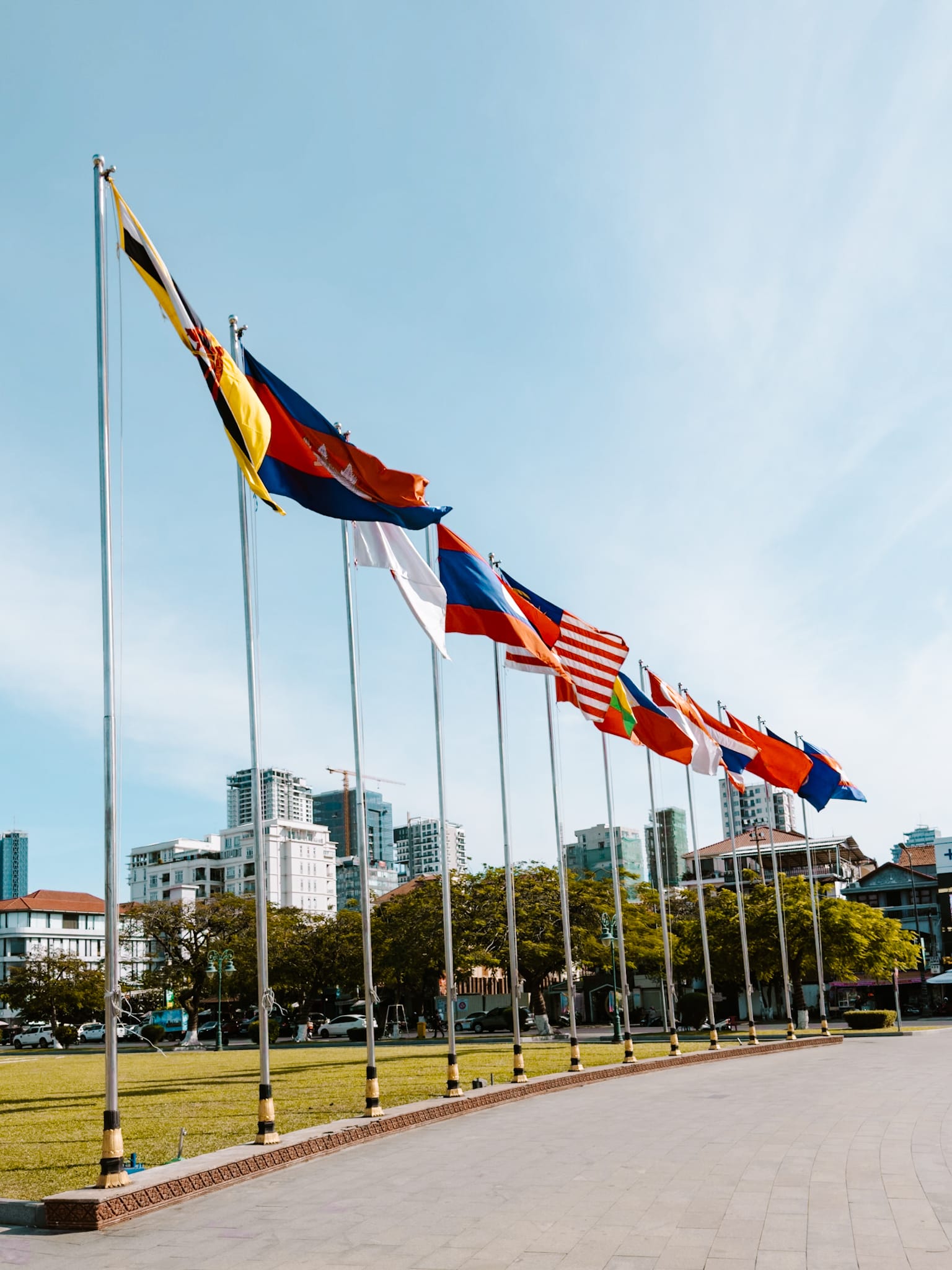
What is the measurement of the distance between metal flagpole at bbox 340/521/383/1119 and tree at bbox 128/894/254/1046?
Answer: 55.4m

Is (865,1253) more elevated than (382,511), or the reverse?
(382,511)

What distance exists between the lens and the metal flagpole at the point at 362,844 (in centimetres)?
1769

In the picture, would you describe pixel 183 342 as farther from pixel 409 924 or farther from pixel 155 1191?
pixel 409 924

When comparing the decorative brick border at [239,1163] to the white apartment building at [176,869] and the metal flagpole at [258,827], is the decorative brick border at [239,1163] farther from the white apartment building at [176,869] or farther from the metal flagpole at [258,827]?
the white apartment building at [176,869]

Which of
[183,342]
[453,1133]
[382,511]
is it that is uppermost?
[183,342]

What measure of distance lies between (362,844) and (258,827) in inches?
141

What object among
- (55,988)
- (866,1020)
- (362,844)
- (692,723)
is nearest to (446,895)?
(362,844)

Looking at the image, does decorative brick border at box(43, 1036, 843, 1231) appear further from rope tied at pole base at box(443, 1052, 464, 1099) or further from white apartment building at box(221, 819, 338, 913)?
white apartment building at box(221, 819, 338, 913)

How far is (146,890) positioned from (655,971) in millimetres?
94092

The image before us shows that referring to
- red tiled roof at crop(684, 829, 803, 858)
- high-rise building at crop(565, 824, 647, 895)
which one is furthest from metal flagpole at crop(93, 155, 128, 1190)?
high-rise building at crop(565, 824, 647, 895)

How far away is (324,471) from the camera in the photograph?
53.3 ft

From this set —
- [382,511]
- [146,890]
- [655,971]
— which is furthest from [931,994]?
[146,890]

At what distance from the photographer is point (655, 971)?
236ft

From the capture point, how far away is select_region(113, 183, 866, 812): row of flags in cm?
1432
